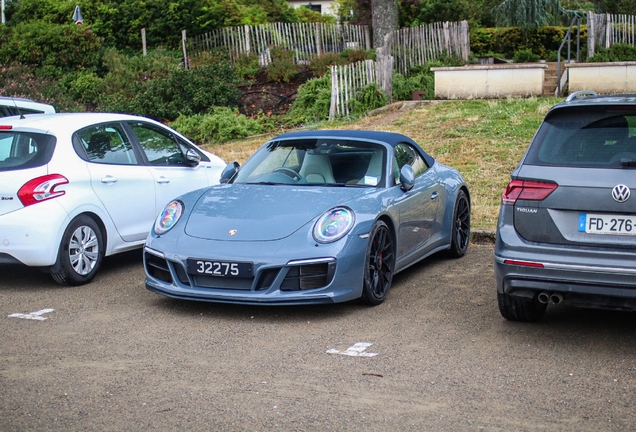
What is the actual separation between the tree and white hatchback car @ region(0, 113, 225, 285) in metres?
16.6

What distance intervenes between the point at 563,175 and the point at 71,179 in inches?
178

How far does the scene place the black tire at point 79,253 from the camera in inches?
314

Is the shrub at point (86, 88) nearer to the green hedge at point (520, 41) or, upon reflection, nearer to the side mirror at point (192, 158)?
the green hedge at point (520, 41)

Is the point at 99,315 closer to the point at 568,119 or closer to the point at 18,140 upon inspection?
the point at 18,140

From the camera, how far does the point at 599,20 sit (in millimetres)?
24375

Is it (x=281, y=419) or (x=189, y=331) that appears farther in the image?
(x=189, y=331)

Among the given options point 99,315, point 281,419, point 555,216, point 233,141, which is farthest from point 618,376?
point 233,141

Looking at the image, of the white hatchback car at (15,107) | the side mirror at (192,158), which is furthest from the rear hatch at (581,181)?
the white hatchback car at (15,107)

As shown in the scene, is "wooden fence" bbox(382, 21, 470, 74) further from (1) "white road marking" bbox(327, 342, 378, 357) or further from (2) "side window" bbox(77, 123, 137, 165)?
(1) "white road marking" bbox(327, 342, 378, 357)

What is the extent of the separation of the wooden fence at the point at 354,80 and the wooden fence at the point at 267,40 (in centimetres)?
537

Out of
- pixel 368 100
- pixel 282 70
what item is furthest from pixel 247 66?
pixel 368 100

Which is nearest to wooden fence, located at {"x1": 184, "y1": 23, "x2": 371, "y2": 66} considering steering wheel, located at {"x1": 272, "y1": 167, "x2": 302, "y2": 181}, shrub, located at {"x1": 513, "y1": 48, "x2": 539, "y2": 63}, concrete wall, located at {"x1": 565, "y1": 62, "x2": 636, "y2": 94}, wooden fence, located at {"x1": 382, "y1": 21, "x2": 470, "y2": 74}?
wooden fence, located at {"x1": 382, "y1": 21, "x2": 470, "y2": 74}

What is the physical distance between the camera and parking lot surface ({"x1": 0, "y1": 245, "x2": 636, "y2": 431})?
473 centimetres

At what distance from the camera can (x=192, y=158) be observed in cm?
962
